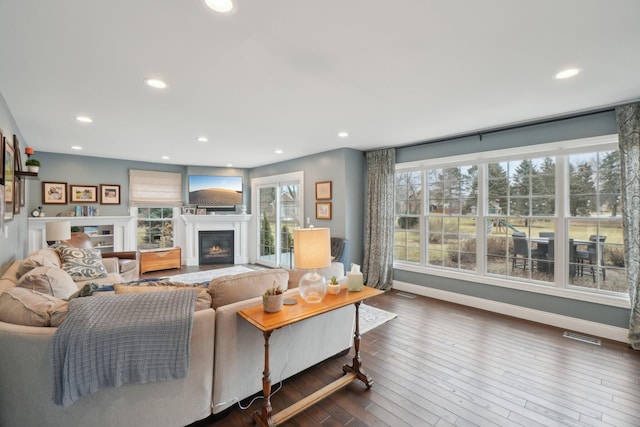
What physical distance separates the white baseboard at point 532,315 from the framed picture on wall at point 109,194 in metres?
6.27

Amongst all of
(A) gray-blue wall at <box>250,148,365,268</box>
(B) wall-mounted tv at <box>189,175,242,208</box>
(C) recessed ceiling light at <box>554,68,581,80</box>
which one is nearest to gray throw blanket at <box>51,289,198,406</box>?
(C) recessed ceiling light at <box>554,68,581,80</box>

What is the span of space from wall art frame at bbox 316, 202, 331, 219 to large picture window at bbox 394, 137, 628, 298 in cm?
135

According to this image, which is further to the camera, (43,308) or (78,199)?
(78,199)

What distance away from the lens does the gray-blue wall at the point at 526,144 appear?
3.10 meters

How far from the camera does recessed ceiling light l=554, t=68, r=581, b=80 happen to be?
2211 mm

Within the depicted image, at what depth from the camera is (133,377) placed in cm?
152

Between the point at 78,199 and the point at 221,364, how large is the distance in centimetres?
585

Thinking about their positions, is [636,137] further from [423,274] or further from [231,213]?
[231,213]

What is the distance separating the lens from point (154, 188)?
6.46 m

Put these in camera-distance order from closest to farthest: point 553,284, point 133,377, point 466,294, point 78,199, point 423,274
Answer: point 133,377 → point 553,284 → point 466,294 → point 423,274 → point 78,199

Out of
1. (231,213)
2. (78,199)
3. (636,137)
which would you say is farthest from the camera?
(231,213)

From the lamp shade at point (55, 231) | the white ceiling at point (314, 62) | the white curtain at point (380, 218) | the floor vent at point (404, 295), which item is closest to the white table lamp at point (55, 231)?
the lamp shade at point (55, 231)

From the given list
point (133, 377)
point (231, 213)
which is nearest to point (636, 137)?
point (133, 377)

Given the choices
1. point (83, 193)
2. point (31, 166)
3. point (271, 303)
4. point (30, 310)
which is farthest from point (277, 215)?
point (30, 310)
